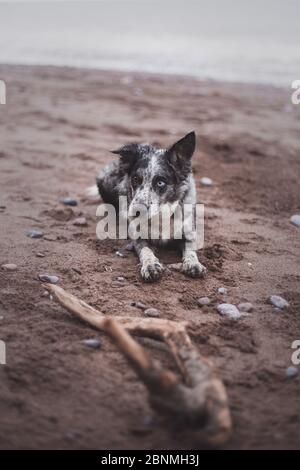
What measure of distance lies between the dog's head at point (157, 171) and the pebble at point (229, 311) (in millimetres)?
1283

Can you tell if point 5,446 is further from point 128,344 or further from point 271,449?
point 271,449

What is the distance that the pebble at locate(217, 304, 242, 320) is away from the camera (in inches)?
133

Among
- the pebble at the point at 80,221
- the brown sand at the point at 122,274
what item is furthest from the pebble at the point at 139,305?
the pebble at the point at 80,221

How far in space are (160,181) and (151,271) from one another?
100 centimetres

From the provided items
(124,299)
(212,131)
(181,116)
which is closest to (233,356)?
(124,299)

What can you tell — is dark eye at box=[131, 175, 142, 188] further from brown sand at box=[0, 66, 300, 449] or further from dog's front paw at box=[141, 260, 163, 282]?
dog's front paw at box=[141, 260, 163, 282]

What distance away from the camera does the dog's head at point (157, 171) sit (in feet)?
14.3

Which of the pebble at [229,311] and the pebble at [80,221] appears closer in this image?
the pebble at [229,311]

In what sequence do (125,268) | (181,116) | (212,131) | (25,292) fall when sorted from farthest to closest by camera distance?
(181,116) → (212,131) → (125,268) → (25,292)

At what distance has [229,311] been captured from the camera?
3.40 meters

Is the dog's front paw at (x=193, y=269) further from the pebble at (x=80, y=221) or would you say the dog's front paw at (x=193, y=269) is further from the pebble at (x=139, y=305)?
the pebble at (x=80, y=221)

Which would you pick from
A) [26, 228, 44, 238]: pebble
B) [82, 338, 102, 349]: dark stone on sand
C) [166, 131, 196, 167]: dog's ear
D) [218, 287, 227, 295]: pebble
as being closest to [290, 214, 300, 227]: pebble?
[166, 131, 196, 167]: dog's ear
